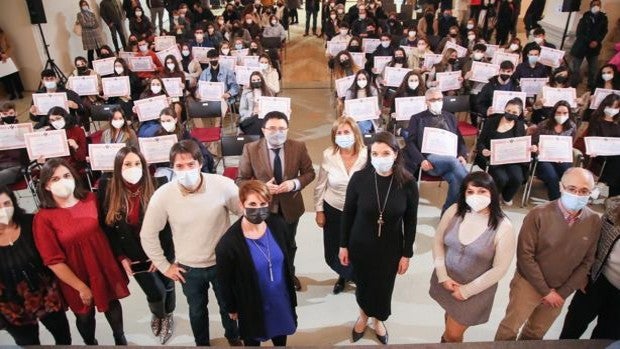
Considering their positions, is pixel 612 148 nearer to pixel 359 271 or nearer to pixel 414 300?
pixel 414 300

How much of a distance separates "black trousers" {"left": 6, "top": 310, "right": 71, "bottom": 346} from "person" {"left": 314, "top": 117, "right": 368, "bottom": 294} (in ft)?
6.67

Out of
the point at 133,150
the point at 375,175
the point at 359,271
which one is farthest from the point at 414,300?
the point at 133,150

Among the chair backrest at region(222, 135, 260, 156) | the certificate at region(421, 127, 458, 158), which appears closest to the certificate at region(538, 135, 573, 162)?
the certificate at region(421, 127, 458, 158)

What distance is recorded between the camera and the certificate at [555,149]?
4.95 metres

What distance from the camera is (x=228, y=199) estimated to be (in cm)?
285

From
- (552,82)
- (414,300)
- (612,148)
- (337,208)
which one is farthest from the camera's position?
(552,82)

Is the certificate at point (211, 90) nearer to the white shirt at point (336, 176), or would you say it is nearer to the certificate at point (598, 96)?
the white shirt at point (336, 176)

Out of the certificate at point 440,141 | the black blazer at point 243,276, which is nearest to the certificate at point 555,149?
the certificate at point 440,141

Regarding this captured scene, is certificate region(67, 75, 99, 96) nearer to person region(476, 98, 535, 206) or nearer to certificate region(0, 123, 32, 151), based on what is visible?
certificate region(0, 123, 32, 151)

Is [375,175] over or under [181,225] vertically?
over

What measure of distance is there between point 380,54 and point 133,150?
650 cm

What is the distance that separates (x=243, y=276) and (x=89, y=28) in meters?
10.7

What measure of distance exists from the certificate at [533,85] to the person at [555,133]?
153cm

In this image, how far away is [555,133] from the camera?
5.21 m
